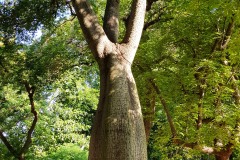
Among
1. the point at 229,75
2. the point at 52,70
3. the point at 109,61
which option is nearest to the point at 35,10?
the point at 52,70

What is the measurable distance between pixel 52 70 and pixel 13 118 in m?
4.50

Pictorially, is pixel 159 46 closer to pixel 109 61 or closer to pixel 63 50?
pixel 63 50

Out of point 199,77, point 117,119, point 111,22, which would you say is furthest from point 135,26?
point 199,77

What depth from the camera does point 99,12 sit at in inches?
496

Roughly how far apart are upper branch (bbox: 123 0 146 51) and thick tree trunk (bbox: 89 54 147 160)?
0.38 metres

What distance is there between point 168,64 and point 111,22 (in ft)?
14.2

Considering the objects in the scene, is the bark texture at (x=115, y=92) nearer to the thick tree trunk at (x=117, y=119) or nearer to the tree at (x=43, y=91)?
the thick tree trunk at (x=117, y=119)

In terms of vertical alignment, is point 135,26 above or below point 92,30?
above

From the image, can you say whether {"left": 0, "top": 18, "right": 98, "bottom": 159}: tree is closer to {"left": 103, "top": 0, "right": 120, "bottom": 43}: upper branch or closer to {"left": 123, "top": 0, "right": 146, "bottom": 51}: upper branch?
{"left": 103, "top": 0, "right": 120, "bottom": 43}: upper branch

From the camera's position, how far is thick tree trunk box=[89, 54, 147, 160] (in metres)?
4.16

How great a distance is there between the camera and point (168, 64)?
9633mm

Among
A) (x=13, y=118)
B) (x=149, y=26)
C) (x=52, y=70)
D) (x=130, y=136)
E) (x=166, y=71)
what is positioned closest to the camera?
(x=130, y=136)

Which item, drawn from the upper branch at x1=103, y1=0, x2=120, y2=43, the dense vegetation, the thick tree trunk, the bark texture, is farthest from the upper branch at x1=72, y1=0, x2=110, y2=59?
the dense vegetation

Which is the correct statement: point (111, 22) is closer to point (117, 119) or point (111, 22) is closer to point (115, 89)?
point (115, 89)
